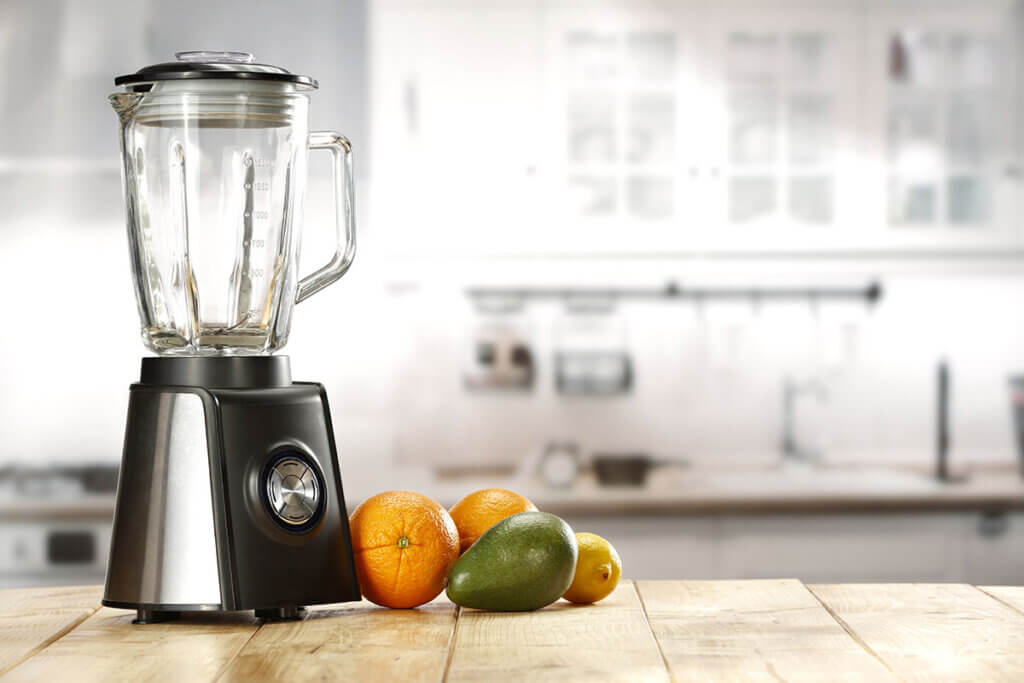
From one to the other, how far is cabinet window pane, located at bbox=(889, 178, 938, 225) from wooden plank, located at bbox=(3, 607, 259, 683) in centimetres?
237

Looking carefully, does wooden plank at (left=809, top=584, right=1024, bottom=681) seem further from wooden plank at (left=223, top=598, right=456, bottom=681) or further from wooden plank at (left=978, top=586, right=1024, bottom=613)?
wooden plank at (left=223, top=598, right=456, bottom=681)

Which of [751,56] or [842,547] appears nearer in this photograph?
[842,547]

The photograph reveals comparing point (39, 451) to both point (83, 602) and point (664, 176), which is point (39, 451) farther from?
point (83, 602)

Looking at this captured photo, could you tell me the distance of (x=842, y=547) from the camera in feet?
9.19

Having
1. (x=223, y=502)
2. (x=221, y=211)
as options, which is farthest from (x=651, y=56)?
(x=223, y=502)

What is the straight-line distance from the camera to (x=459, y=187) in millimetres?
2941

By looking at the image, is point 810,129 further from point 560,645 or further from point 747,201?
point 560,645

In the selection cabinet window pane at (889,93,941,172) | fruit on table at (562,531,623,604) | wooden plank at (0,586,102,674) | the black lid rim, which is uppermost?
cabinet window pane at (889,93,941,172)

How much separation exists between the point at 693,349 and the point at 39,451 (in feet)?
4.94

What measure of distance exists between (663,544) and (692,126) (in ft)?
3.16

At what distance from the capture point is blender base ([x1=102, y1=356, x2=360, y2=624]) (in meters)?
0.88

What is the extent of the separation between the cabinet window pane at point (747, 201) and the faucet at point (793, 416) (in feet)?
1.25

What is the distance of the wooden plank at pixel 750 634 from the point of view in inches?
28.2

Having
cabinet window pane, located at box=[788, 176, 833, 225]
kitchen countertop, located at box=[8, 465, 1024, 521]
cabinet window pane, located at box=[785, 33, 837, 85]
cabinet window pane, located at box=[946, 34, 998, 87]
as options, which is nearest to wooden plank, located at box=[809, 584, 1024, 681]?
kitchen countertop, located at box=[8, 465, 1024, 521]
